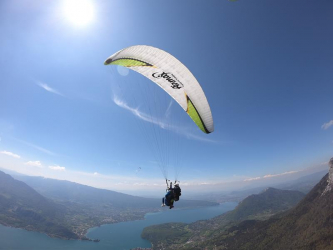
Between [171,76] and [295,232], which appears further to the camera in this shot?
[295,232]

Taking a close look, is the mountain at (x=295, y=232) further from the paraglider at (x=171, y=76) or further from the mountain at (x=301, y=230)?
the paraglider at (x=171, y=76)

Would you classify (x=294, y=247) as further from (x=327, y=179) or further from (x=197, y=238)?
(x=197, y=238)

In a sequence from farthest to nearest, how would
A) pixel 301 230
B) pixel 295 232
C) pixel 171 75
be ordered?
pixel 295 232 → pixel 301 230 → pixel 171 75

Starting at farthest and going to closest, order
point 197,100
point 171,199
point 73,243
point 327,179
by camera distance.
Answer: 1. point 73,243
2. point 327,179
3. point 197,100
4. point 171,199

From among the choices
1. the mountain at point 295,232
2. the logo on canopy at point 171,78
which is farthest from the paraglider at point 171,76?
the mountain at point 295,232

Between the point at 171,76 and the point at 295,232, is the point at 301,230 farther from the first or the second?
the point at 171,76

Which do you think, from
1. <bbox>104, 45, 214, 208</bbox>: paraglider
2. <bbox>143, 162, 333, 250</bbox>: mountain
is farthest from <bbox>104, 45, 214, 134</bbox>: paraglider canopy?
<bbox>143, 162, 333, 250</bbox>: mountain

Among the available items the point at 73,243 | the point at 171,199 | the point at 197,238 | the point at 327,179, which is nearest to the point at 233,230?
the point at 197,238

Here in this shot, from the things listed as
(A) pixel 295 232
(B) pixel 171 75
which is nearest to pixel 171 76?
(B) pixel 171 75
